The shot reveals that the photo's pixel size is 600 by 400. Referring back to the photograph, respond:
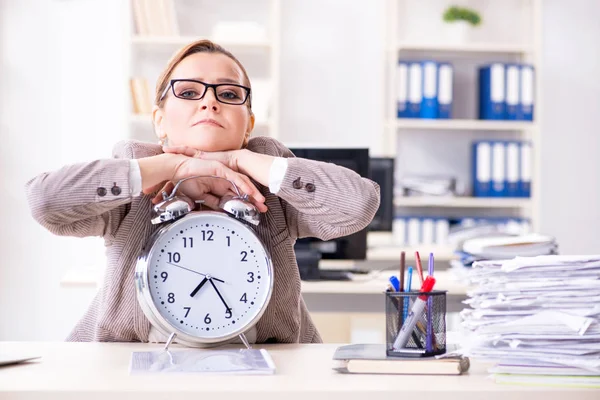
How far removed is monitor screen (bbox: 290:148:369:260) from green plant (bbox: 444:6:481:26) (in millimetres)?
Answer: 2571

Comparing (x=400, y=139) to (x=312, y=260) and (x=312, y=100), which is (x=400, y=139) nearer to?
(x=312, y=100)

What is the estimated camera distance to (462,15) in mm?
5156

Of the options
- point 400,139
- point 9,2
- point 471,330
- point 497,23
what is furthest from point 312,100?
point 471,330

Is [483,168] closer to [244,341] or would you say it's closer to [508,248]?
[508,248]

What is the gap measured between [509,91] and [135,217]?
153 inches

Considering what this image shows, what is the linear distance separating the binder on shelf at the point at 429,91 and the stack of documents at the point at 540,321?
3791mm

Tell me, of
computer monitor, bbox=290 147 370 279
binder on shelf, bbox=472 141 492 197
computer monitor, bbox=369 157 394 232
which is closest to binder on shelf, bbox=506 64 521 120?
binder on shelf, bbox=472 141 492 197

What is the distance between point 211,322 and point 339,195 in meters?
0.32

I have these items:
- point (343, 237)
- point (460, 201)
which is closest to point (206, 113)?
point (343, 237)

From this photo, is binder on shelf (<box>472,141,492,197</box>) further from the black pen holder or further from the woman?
the black pen holder

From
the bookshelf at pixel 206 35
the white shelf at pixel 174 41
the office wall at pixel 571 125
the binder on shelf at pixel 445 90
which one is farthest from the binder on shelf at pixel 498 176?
the white shelf at pixel 174 41

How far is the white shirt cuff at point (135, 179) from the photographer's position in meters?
1.46

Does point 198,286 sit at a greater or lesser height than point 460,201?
greater

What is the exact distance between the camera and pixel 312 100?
543cm
